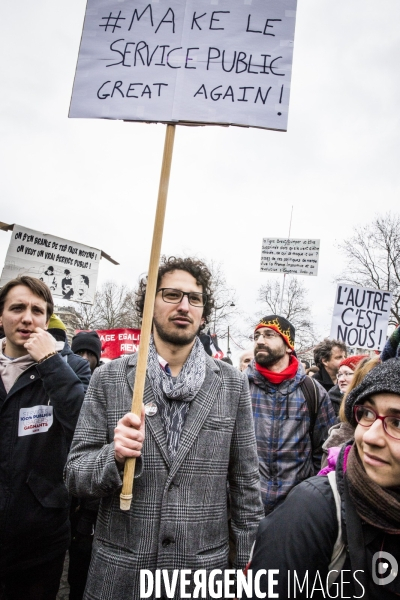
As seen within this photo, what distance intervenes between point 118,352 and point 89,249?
3289mm

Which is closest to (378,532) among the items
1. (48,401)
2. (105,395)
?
(105,395)

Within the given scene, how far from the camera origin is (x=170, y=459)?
1875 millimetres

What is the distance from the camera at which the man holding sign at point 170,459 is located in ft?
5.69

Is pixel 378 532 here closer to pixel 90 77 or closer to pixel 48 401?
pixel 48 401

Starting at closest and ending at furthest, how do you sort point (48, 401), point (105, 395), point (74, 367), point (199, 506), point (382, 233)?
point (199, 506) < point (105, 395) < point (48, 401) < point (74, 367) < point (382, 233)

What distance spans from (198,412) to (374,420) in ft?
2.80

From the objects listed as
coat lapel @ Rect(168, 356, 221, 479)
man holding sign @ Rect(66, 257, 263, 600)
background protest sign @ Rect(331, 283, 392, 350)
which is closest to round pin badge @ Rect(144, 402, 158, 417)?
man holding sign @ Rect(66, 257, 263, 600)

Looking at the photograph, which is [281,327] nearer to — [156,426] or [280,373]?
[280,373]

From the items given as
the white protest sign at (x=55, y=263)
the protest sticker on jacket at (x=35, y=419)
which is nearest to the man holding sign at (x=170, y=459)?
the protest sticker on jacket at (x=35, y=419)

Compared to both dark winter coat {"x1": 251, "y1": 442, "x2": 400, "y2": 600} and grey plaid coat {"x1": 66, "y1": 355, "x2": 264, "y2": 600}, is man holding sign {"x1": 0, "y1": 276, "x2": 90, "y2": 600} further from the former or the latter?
dark winter coat {"x1": 251, "y1": 442, "x2": 400, "y2": 600}

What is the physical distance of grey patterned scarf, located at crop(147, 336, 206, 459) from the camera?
1962 mm

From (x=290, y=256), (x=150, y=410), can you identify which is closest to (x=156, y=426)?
(x=150, y=410)

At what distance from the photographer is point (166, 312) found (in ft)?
7.14

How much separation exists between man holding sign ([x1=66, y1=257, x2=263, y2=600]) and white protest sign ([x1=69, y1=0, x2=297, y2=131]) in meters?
0.89
